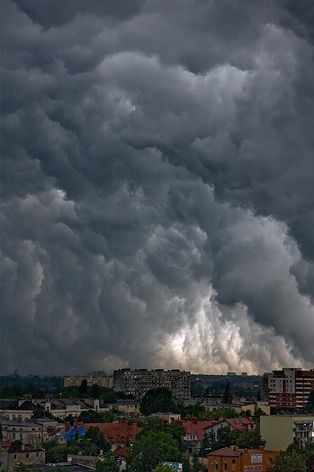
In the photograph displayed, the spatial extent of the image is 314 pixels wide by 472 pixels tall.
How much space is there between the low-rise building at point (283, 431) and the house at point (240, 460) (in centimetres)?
695

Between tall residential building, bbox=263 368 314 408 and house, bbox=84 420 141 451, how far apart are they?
5578 centimetres

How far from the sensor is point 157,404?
246ft

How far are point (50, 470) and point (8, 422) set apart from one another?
26014mm

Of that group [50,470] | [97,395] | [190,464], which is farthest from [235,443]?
[97,395]

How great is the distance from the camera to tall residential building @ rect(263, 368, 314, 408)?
10850cm

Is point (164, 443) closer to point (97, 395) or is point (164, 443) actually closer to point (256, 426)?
point (256, 426)

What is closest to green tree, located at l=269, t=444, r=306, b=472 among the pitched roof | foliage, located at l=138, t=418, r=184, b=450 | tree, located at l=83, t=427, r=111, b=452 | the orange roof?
the pitched roof

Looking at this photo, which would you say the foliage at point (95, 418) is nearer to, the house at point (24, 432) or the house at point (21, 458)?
the house at point (24, 432)

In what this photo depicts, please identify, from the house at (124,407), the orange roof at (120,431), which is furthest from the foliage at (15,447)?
the house at (124,407)

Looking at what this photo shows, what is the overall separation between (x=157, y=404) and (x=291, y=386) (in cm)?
3964

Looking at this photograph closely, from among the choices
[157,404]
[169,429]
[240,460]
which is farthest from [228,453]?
[157,404]

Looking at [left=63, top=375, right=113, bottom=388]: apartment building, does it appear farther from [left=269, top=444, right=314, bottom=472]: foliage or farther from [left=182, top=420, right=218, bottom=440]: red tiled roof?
[left=269, top=444, right=314, bottom=472]: foliage

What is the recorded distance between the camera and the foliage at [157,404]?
74.3m

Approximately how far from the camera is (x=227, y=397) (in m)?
95.3
